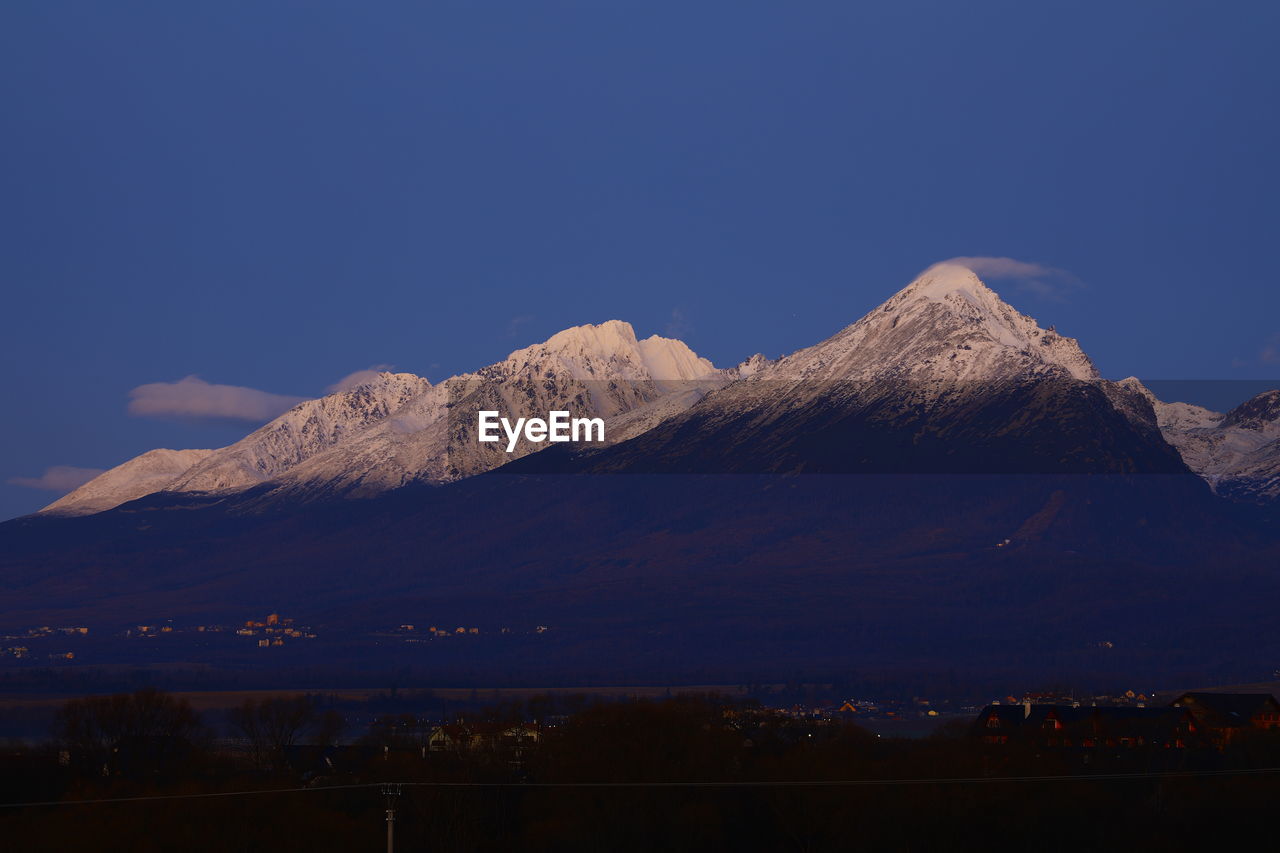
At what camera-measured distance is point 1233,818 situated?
98312mm

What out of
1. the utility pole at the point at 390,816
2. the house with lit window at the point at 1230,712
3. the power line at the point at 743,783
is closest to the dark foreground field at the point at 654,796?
the power line at the point at 743,783

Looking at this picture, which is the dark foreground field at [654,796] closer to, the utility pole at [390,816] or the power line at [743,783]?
the power line at [743,783]

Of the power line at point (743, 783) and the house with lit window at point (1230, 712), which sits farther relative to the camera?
the house with lit window at point (1230, 712)

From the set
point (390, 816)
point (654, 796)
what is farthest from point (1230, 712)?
point (390, 816)

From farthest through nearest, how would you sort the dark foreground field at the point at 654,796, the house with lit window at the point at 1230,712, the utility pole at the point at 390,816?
the house with lit window at the point at 1230,712, the dark foreground field at the point at 654,796, the utility pole at the point at 390,816

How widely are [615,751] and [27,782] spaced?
3136 cm

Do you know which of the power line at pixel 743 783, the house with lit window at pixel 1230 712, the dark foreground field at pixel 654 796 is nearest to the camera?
the dark foreground field at pixel 654 796

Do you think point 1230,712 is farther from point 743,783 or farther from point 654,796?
point 654,796

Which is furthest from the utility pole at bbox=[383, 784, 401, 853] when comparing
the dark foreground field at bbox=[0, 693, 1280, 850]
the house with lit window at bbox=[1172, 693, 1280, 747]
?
the house with lit window at bbox=[1172, 693, 1280, 747]

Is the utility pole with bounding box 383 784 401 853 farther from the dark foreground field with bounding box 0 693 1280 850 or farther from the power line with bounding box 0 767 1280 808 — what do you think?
the power line with bounding box 0 767 1280 808

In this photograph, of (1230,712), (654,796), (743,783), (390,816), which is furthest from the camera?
(1230,712)

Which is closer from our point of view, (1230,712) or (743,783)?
(743,783)

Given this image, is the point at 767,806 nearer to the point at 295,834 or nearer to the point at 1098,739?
the point at 295,834

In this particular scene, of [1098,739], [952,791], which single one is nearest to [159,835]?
[952,791]
